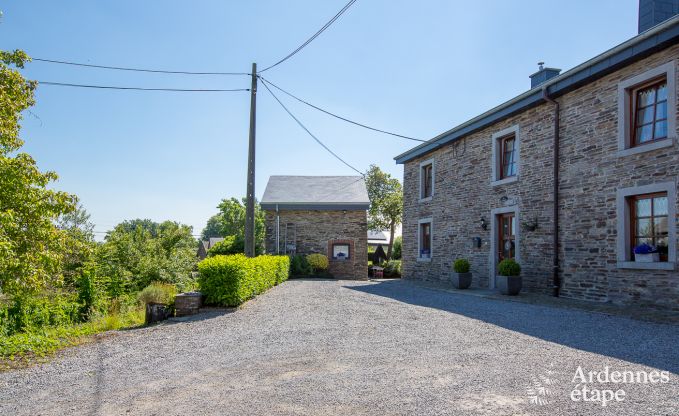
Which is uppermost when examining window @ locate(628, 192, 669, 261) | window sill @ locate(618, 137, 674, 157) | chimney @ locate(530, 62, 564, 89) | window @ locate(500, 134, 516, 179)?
chimney @ locate(530, 62, 564, 89)

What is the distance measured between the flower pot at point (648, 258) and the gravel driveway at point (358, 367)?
2.01 metres

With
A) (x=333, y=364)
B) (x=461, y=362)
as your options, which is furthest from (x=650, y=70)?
(x=333, y=364)

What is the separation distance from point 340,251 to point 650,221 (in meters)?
14.5

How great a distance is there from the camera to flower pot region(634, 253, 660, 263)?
8633mm

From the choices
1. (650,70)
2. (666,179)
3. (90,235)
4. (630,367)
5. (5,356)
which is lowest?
(5,356)

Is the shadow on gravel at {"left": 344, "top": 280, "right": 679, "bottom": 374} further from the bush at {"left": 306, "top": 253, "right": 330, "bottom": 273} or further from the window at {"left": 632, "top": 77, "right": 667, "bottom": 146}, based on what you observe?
the bush at {"left": 306, "top": 253, "right": 330, "bottom": 273}

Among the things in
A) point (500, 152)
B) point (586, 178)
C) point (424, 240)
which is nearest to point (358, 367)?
point (586, 178)

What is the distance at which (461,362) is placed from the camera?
490 centimetres

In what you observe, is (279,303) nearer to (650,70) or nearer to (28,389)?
(28,389)

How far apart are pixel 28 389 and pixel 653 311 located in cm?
917

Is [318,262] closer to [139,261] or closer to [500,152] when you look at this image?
[139,261]

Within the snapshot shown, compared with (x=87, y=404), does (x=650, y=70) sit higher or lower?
higher

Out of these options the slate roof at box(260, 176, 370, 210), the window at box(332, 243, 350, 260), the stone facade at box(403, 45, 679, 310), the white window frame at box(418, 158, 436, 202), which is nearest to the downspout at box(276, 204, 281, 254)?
the slate roof at box(260, 176, 370, 210)

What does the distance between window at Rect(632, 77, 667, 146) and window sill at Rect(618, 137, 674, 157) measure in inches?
7.7
